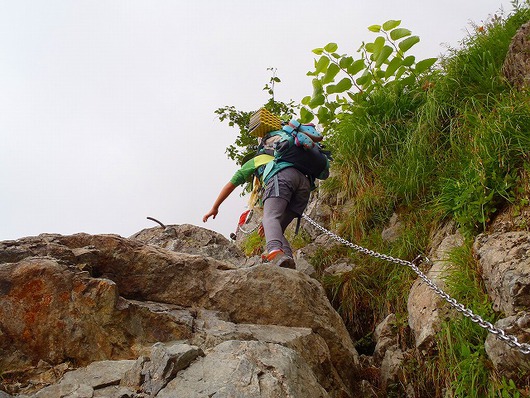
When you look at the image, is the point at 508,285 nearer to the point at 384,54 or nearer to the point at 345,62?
the point at 384,54

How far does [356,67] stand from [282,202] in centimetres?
261

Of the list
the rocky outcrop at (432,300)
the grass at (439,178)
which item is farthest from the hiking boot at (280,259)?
the rocky outcrop at (432,300)

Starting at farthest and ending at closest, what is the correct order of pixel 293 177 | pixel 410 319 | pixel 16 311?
pixel 293 177
pixel 410 319
pixel 16 311

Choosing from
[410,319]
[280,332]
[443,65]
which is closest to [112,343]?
[280,332]

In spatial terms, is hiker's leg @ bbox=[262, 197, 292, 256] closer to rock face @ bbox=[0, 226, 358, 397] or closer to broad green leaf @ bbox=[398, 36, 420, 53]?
rock face @ bbox=[0, 226, 358, 397]

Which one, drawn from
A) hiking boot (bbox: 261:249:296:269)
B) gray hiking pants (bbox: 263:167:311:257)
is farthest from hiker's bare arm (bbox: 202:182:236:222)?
hiking boot (bbox: 261:249:296:269)

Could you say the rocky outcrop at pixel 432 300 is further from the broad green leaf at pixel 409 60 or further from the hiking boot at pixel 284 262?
the broad green leaf at pixel 409 60

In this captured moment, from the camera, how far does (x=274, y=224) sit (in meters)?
4.70

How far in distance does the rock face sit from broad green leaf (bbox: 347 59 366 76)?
3.49 m

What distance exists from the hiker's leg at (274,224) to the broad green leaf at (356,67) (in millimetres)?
2535

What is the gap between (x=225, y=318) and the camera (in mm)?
3531

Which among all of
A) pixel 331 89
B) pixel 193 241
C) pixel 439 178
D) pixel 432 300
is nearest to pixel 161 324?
pixel 432 300

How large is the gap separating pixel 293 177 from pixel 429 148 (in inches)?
62.0

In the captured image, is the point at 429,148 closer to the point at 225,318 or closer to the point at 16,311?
the point at 225,318
